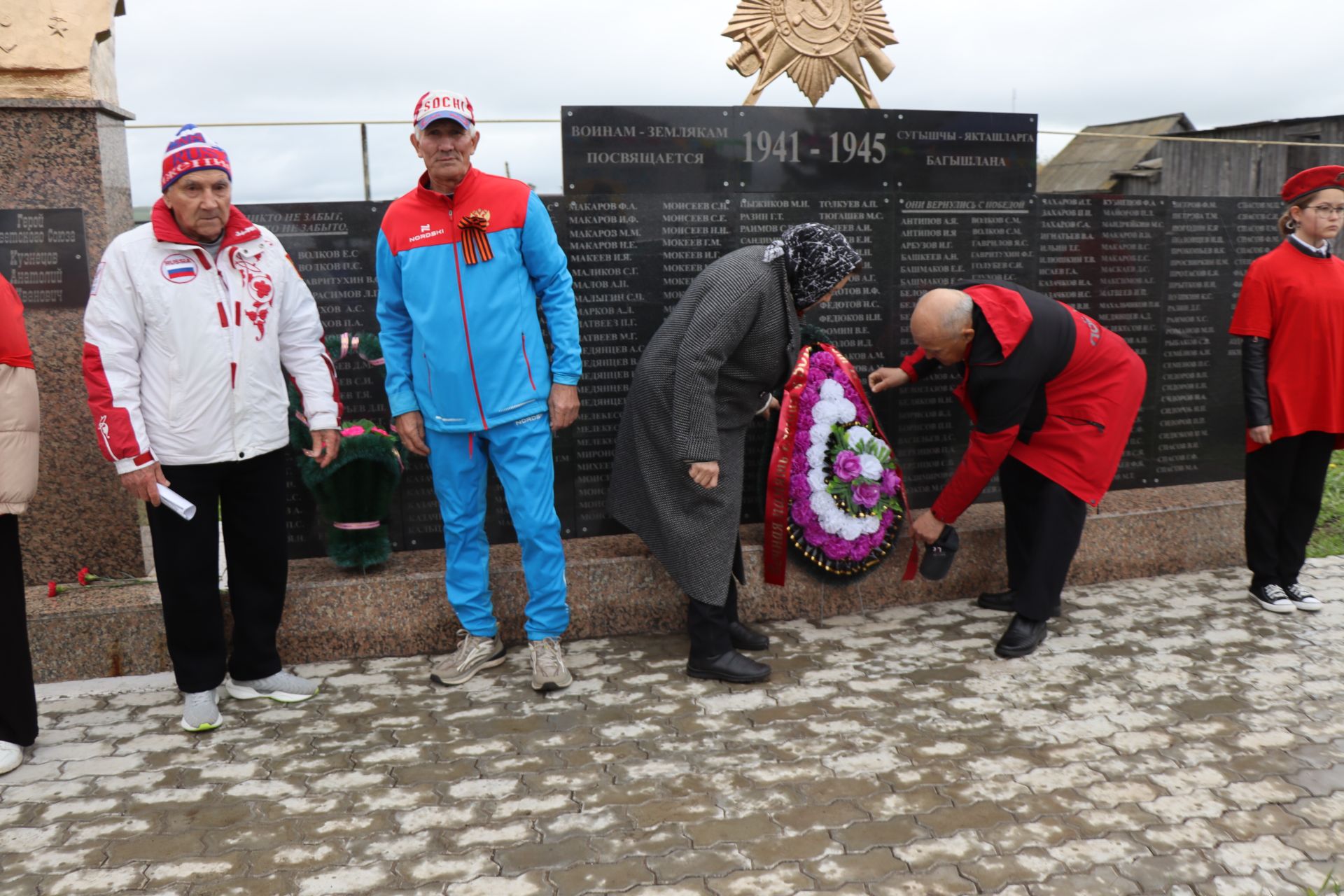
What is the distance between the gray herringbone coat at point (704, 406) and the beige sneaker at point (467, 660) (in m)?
0.74

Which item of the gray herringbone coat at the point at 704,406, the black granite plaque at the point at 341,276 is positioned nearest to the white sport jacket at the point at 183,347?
the black granite plaque at the point at 341,276

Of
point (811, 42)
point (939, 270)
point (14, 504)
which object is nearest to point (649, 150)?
point (811, 42)

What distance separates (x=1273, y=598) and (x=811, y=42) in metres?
3.36

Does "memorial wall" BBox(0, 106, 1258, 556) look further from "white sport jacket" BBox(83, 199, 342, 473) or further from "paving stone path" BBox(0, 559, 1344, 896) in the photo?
"paving stone path" BBox(0, 559, 1344, 896)

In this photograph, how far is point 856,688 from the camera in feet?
13.0

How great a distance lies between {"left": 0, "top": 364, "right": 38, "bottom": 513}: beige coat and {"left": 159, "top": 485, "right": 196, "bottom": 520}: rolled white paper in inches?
15.4

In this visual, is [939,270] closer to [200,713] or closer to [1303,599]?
[1303,599]

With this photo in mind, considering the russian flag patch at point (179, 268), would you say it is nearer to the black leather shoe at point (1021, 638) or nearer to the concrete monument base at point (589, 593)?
the concrete monument base at point (589, 593)

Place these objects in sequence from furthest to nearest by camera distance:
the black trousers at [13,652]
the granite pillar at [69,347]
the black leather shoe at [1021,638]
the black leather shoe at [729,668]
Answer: the black leather shoe at [1021,638] < the granite pillar at [69,347] < the black leather shoe at [729,668] < the black trousers at [13,652]

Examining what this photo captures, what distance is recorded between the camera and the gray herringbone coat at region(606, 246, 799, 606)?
369 centimetres

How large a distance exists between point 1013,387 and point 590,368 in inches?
72.0

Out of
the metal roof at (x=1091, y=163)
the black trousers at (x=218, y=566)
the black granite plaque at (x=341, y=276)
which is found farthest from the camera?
the metal roof at (x=1091, y=163)

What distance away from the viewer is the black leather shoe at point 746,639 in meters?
4.36

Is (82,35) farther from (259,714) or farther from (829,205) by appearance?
(829,205)
